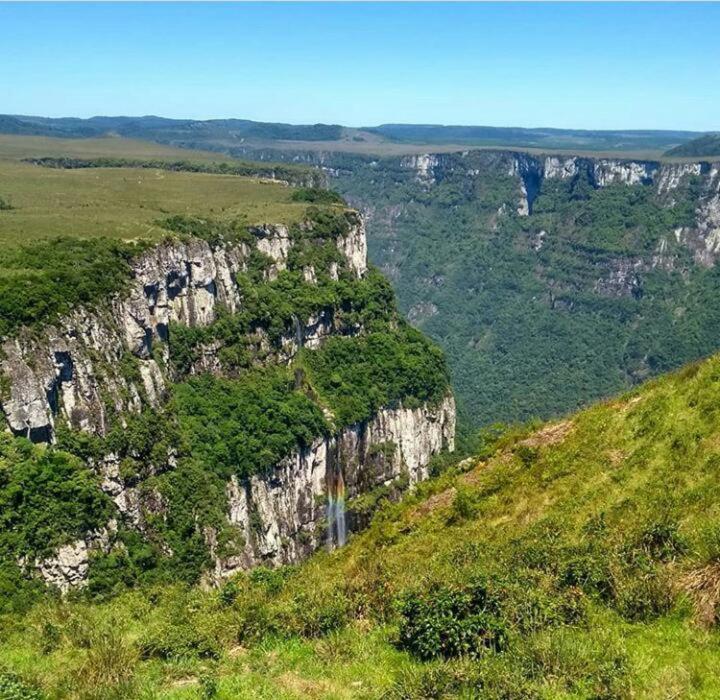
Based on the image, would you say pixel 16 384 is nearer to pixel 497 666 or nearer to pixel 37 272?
pixel 37 272

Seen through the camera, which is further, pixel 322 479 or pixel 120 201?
pixel 120 201

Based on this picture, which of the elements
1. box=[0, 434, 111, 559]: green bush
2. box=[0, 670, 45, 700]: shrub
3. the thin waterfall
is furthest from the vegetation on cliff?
box=[0, 670, 45, 700]: shrub

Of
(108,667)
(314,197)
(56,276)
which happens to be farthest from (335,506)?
(108,667)

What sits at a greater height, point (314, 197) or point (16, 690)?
point (314, 197)

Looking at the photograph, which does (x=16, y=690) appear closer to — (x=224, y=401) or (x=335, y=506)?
(x=224, y=401)

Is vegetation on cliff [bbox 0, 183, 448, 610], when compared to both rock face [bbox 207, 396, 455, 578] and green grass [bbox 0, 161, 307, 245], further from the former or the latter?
green grass [bbox 0, 161, 307, 245]

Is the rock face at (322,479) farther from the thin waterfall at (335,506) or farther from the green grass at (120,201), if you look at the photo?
the green grass at (120,201)
